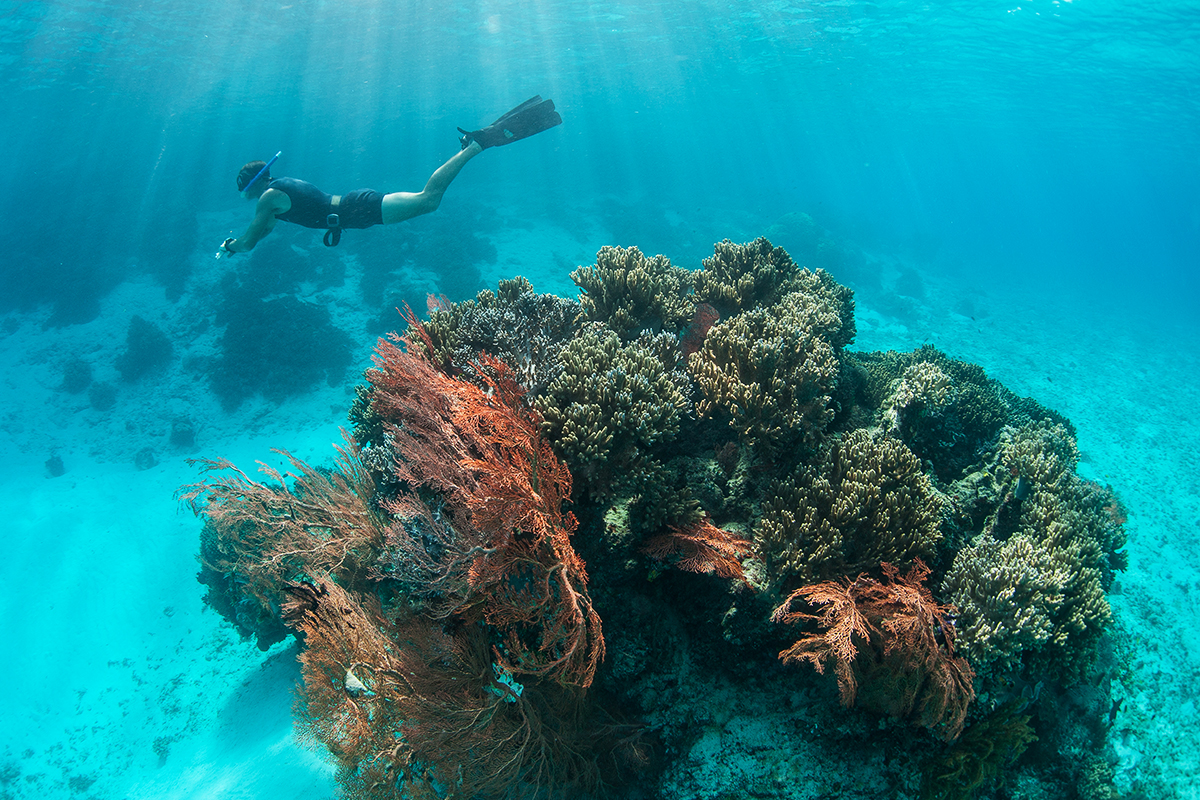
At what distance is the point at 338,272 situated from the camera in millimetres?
25281

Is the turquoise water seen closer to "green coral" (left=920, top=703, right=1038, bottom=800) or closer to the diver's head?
"green coral" (left=920, top=703, right=1038, bottom=800)

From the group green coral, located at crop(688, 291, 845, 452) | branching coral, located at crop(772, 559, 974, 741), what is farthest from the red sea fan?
green coral, located at crop(688, 291, 845, 452)

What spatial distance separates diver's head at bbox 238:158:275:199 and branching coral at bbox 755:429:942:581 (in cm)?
999

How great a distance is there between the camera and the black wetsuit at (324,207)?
8.88 metres

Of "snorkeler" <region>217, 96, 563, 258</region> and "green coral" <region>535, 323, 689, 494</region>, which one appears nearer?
"green coral" <region>535, 323, 689, 494</region>

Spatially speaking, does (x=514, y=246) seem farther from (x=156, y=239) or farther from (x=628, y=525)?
(x=628, y=525)

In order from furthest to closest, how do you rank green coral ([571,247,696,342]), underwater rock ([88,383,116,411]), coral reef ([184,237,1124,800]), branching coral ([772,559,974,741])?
1. underwater rock ([88,383,116,411])
2. green coral ([571,247,696,342])
3. coral reef ([184,237,1124,800])
4. branching coral ([772,559,974,741])

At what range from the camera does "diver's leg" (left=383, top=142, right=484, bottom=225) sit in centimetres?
937

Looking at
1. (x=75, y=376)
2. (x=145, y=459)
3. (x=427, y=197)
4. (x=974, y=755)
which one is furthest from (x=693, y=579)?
(x=75, y=376)

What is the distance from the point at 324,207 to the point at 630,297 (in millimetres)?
6776

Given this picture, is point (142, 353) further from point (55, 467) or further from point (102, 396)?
point (55, 467)

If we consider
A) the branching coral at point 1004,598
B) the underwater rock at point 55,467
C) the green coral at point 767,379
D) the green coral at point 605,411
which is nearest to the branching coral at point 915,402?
the green coral at point 767,379

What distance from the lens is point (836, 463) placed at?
172 inches

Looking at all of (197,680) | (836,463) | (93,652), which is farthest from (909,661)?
(93,652)
